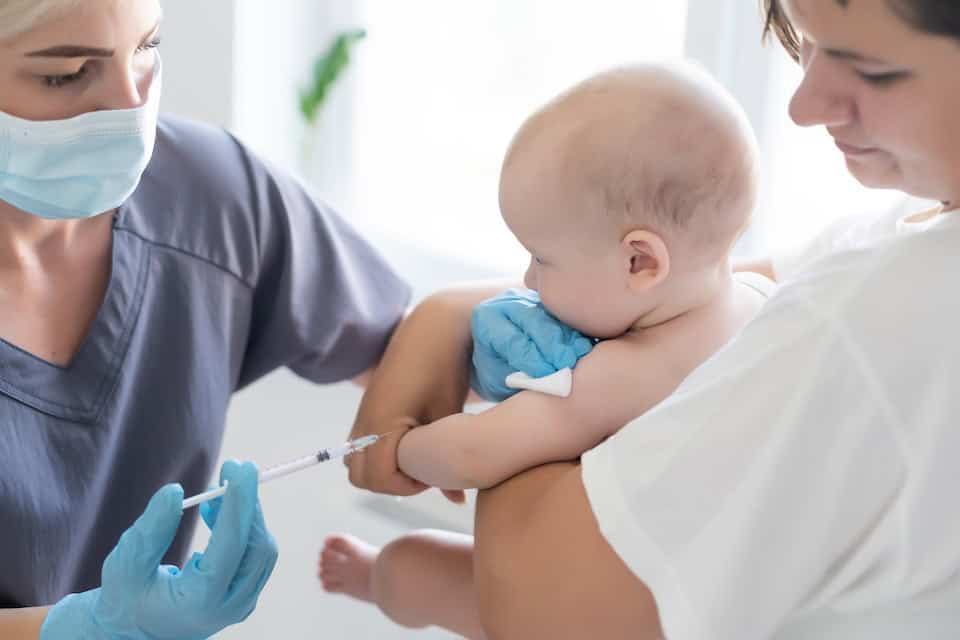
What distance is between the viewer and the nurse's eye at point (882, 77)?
821 mm

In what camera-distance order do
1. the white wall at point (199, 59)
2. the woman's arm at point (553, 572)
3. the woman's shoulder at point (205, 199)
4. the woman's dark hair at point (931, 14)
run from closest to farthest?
the woman's dark hair at point (931, 14), the woman's arm at point (553, 572), the woman's shoulder at point (205, 199), the white wall at point (199, 59)

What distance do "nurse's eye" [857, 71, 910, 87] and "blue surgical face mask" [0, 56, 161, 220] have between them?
0.76m

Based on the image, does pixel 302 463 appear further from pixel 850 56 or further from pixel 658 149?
pixel 850 56

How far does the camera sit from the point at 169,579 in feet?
3.69

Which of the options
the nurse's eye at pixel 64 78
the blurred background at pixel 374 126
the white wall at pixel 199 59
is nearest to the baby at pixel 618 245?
the nurse's eye at pixel 64 78

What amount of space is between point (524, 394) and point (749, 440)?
0.31 metres

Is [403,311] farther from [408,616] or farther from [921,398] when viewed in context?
[921,398]

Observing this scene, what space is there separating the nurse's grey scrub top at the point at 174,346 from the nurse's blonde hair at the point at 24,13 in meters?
0.31

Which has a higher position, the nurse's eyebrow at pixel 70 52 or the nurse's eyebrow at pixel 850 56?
the nurse's eyebrow at pixel 850 56

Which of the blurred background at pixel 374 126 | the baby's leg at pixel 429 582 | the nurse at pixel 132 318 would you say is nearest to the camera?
the nurse at pixel 132 318

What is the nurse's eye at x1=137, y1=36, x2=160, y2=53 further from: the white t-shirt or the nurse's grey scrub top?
the white t-shirt

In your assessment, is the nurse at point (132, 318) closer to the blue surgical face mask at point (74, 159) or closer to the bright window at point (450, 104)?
the blue surgical face mask at point (74, 159)

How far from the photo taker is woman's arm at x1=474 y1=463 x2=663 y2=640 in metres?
0.90

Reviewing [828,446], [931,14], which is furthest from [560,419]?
[931,14]
